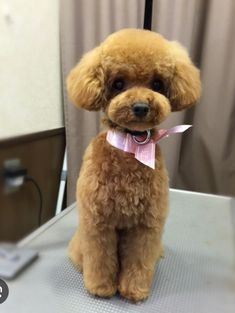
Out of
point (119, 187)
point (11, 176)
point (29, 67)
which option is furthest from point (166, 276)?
point (29, 67)

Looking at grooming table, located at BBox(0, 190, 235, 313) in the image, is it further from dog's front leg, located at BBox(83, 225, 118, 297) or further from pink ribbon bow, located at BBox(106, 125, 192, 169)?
pink ribbon bow, located at BBox(106, 125, 192, 169)

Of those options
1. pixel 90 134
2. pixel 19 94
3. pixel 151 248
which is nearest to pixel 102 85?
pixel 151 248

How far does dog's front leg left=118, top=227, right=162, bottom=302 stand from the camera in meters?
0.69

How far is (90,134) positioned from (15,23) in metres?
0.58

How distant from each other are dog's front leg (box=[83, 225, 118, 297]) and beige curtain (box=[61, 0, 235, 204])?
2.17 feet

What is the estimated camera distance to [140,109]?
1.82ft

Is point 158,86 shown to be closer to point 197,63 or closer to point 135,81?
point 135,81

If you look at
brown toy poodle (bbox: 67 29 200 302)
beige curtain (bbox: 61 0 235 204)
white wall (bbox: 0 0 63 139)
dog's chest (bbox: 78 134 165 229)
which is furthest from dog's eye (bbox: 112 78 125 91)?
beige curtain (bbox: 61 0 235 204)

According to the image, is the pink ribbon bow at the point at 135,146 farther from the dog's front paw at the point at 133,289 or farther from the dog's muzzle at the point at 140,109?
the dog's front paw at the point at 133,289

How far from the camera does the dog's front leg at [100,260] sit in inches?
26.7

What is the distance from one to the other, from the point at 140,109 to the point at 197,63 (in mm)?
801

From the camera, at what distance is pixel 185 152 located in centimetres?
133

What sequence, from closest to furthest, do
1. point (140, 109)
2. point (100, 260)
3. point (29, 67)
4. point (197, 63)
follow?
1. point (140, 109)
2. point (100, 260)
3. point (29, 67)
4. point (197, 63)

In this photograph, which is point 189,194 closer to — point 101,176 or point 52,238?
point 52,238
